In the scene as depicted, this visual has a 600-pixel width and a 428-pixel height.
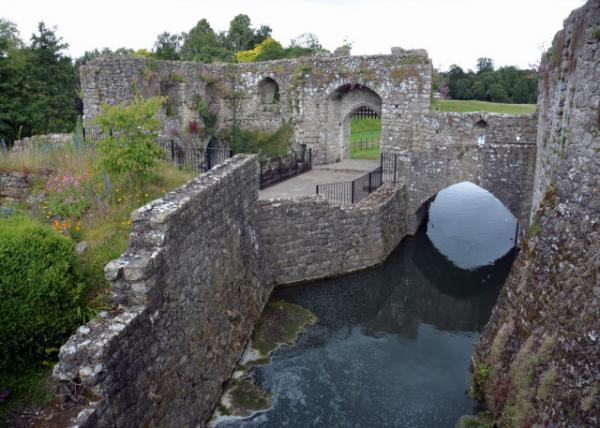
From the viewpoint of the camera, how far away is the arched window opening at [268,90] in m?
20.9

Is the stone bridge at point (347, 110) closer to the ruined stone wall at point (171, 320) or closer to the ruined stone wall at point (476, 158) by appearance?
the ruined stone wall at point (476, 158)

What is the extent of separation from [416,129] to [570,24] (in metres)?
9.52

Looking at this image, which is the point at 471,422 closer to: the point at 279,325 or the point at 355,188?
the point at 279,325

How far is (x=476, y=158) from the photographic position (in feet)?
45.0

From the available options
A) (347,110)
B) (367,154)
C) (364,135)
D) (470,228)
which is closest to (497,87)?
(364,135)

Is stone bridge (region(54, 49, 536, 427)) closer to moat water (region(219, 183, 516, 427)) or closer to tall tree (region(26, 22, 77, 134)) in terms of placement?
moat water (region(219, 183, 516, 427))

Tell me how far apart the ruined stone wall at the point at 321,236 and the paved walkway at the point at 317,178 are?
1.92 metres

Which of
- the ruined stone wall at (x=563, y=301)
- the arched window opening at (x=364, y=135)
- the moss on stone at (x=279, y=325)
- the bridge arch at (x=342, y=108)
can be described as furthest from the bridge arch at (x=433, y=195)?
the ruined stone wall at (x=563, y=301)

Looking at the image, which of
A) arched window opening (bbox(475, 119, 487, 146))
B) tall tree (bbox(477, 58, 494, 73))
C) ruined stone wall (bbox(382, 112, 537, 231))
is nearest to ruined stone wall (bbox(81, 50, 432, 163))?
ruined stone wall (bbox(382, 112, 537, 231))

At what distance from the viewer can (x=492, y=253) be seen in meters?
14.6

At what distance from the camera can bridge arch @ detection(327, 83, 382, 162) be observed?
18766mm

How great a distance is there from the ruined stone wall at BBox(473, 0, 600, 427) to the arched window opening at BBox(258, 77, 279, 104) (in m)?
14.6

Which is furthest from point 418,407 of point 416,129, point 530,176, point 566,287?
point 416,129

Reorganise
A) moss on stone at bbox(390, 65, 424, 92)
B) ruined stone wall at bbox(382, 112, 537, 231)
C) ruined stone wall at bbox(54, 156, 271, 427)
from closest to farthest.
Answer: ruined stone wall at bbox(54, 156, 271, 427) → ruined stone wall at bbox(382, 112, 537, 231) → moss on stone at bbox(390, 65, 424, 92)
